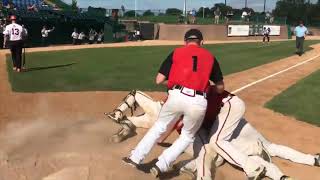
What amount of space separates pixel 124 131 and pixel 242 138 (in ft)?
6.84

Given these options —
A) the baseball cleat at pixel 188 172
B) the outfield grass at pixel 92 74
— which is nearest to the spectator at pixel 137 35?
the outfield grass at pixel 92 74

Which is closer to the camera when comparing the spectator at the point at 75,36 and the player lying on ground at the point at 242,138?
the player lying on ground at the point at 242,138

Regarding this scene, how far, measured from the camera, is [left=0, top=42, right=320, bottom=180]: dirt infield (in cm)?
671

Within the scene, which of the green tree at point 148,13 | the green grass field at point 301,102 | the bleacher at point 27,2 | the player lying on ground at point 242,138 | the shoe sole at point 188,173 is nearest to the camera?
the shoe sole at point 188,173

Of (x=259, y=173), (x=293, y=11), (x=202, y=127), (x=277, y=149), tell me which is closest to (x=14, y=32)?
(x=202, y=127)

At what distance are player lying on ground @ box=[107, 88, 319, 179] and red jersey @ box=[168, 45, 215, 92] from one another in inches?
46.8

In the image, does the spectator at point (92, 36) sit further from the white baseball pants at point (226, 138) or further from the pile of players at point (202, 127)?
the white baseball pants at point (226, 138)

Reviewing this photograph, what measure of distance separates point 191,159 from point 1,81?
31.8ft

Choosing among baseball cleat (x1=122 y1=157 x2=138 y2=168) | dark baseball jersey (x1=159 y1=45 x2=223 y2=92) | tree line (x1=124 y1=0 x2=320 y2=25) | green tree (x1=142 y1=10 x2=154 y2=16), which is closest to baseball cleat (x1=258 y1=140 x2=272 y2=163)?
dark baseball jersey (x1=159 y1=45 x2=223 y2=92)

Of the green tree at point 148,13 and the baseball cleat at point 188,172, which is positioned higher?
the green tree at point 148,13

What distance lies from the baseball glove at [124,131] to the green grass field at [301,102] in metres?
3.98

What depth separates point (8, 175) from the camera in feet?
21.1

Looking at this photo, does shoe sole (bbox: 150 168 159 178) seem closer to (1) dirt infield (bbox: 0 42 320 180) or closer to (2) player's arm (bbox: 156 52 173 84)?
(1) dirt infield (bbox: 0 42 320 180)

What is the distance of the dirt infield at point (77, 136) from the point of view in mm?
6707
